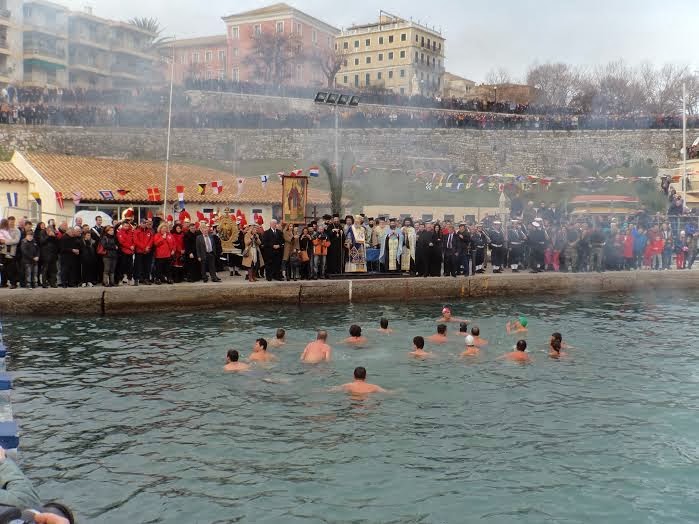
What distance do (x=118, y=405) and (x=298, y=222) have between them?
33.4 ft

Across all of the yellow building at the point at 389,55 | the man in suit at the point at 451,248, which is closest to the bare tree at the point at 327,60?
the yellow building at the point at 389,55

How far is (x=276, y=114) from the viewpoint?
169 ft

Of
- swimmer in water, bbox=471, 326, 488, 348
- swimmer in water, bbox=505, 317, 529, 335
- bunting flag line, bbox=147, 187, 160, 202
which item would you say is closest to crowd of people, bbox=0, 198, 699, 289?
swimmer in water, bbox=505, 317, 529, 335

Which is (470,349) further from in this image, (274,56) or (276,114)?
(274,56)

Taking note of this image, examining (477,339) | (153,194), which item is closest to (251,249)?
(477,339)

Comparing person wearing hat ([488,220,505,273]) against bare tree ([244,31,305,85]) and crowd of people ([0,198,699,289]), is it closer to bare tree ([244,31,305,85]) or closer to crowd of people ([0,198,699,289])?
crowd of people ([0,198,699,289])

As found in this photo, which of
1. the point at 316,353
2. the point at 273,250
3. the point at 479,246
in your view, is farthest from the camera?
the point at 479,246

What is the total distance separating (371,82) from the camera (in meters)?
102

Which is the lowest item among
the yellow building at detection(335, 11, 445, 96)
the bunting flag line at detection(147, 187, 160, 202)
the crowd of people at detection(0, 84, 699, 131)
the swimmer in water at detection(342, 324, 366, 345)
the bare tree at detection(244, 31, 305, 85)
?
the swimmer in water at detection(342, 324, 366, 345)

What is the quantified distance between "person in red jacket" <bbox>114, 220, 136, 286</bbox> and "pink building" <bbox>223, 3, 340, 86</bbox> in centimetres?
5140

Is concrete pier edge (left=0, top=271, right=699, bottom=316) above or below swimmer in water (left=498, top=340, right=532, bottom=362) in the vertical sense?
above

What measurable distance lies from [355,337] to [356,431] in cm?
463

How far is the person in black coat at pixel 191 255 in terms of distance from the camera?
18.3m

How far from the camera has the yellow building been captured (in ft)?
330
